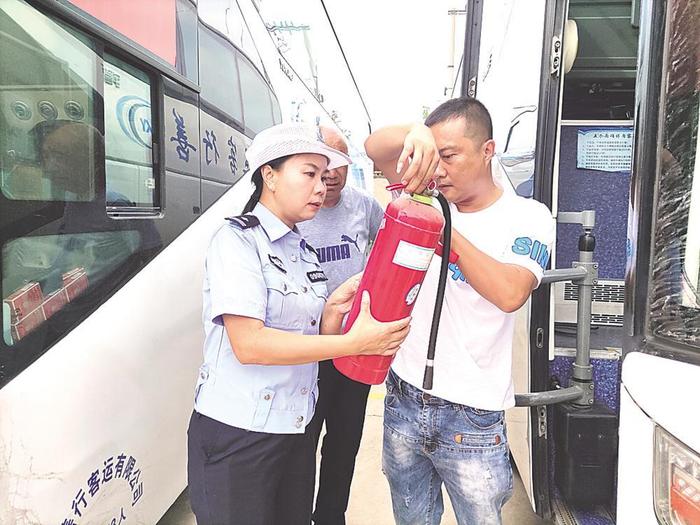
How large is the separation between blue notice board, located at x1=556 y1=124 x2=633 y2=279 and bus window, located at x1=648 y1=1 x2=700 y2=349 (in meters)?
1.83

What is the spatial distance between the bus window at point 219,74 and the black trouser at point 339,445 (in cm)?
150

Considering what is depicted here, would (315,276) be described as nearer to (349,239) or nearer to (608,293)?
(349,239)

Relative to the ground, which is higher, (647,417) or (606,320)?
(647,417)

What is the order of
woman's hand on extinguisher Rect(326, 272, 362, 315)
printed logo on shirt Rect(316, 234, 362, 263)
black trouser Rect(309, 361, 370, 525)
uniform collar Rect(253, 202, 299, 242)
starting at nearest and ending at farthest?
uniform collar Rect(253, 202, 299, 242) < woman's hand on extinguisher Rect(326, 272, 362, 315) < printed logo on shirt Rect(316, 234, 362, 263) < black trouser Rect(309, 361, 370, 525)

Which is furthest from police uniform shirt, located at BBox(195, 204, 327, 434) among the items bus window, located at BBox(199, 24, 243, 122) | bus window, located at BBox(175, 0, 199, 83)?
bus window, located at BBox(199, 24, 243, 122)

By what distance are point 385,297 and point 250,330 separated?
35cm

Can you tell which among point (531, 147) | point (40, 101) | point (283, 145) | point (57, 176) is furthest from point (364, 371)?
point (531, 147)

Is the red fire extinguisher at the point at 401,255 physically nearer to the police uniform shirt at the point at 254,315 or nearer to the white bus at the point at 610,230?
the police uniform shirt at the point at 254,315

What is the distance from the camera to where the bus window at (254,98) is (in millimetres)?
3057

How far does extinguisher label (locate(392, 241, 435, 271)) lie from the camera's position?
4.22ft

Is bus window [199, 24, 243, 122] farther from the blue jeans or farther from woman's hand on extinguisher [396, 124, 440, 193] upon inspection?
the blue jeans

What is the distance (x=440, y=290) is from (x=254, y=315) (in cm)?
49

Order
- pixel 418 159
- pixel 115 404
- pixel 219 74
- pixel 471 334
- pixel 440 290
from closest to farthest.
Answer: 1. pixel 418 159
2. pixel 440 290
3. pixel 471 334
4. pixel 115 404
5. pixel 219 74

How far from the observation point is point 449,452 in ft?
4.87
